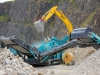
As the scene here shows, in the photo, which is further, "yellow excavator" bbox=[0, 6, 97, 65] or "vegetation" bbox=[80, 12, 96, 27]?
"vegetation" bbox=[80, 12, 96, 27]

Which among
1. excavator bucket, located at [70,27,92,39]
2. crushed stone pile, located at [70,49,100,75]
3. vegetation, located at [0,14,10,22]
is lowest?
crushed stone pile, located at [70,49,100,75]

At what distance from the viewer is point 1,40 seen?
22250mm

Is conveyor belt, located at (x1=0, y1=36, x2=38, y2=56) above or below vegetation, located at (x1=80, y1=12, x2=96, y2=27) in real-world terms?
below

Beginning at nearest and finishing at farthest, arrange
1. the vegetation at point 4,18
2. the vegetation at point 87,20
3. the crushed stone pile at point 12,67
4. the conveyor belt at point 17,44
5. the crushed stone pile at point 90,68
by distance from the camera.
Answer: the crushed stone pile at point 12,67, the crushed stone pile at point 90,68, the conveyor belt at point 17,44, the vegetation at point 87,20, the vegetation at point 4,18

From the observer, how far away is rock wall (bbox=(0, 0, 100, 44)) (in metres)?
45.1

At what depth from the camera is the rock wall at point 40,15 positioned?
1775 inches

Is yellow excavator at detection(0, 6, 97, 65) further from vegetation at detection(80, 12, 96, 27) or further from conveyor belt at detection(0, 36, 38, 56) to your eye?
vegetation at detection(80, 12, 96, 27)

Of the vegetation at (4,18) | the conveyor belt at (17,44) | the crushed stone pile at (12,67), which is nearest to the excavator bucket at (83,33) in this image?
the conveyor belt at (17,44)

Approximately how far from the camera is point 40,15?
6381 cm

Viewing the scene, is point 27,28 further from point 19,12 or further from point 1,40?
point 1,40

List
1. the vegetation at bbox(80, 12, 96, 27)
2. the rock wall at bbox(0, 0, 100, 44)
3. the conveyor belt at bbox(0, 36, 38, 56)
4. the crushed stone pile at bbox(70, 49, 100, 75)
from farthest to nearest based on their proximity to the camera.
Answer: the rock wall at bbox(0, 0, 100, 44) → the vegetation at bbox(80, 12, 96, 27) → the conveyor belt at bbox(0, 36, 38, 56) → the crushed stone pile at bbox(70, 49, 100, 75)

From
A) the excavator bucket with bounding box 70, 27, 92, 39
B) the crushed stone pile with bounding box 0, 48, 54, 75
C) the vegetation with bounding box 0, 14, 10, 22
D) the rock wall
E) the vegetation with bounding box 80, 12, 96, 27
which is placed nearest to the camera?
the crushed stone pile with bounding box 0, 48, 54, 75

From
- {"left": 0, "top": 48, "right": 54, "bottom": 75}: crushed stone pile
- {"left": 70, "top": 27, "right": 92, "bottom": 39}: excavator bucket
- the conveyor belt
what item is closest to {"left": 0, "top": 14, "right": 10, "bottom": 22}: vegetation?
the conveyor belt

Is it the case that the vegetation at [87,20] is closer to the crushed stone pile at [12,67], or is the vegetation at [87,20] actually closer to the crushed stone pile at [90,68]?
the crushed stone pile at [90,68]
